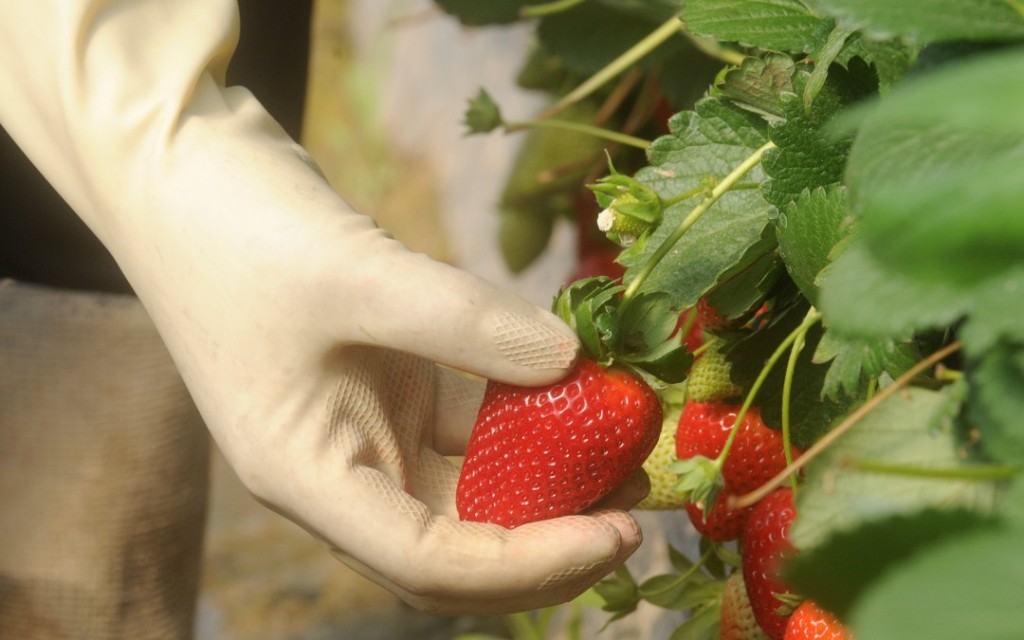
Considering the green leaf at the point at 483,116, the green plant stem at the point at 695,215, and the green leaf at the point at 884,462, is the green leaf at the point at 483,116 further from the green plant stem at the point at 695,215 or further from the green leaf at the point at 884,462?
the green leaf at the point at 884,462

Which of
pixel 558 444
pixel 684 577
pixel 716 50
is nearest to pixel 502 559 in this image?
pixel 558 444

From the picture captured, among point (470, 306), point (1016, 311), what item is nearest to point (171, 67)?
point (470, 306)

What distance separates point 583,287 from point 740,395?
10 cm

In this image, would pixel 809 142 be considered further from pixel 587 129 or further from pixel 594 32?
pixel 594 32

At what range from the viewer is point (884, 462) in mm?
273

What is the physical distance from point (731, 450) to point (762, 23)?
183 millimetres

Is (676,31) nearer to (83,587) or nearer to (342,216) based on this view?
(342,216)

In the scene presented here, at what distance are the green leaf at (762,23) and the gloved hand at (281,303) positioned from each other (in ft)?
0.42

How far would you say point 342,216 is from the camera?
1.48 ft

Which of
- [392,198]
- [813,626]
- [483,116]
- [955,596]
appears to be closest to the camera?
[955,596]

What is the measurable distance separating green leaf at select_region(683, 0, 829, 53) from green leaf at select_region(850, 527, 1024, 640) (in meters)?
0.26

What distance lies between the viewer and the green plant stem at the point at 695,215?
395mm

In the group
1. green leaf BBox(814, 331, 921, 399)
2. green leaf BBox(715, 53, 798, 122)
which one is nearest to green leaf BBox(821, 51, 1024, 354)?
green leaf BBox(814, 331, 921, 399)

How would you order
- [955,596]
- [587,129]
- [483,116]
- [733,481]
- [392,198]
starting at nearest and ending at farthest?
[955,596], [733,481], [587,129], [483,116], [392,198]
